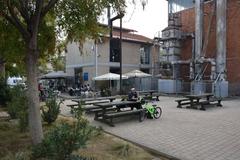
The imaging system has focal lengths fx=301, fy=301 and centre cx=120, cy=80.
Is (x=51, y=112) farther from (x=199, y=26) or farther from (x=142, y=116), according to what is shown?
(x=199, y=26)

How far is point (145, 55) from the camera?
41.1 metres

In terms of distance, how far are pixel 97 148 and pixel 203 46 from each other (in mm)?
24530

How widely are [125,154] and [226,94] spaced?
20940mm

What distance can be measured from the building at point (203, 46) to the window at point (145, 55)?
269 inches

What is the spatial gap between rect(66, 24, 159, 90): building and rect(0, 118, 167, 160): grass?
80.1ft

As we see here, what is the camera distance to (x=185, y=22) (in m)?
33.9

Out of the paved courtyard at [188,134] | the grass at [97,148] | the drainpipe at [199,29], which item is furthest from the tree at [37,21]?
the drainpipe at [199,29]

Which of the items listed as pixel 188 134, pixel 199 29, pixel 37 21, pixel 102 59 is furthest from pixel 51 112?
pixel 102 59

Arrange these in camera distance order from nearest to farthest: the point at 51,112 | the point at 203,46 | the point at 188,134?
the point at 188,134, the point at 51,112, the point at 203,46

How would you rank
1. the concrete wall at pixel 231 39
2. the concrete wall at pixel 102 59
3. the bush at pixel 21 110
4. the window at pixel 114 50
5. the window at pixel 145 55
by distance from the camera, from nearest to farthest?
the bush at pixel 21 110, the concrete wall at pixel 231 39, the concrete wall at pixel 102 59, the window at pixel 114 50, the window at pixel 145 55

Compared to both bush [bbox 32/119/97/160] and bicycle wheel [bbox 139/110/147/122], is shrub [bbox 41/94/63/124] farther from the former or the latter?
bush [bbox 32/119/97/160]

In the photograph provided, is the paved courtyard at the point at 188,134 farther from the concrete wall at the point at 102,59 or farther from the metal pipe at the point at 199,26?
the concrete wall at the point at 102,59

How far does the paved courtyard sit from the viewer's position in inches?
302

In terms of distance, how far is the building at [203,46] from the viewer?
27406 mm
